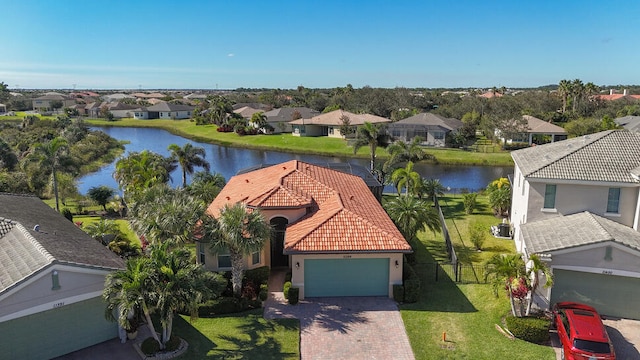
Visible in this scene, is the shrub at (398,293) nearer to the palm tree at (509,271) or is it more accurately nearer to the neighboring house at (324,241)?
the neighboring house at (324,241)

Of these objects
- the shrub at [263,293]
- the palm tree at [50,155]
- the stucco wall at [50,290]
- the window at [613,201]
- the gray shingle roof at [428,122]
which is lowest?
the shrub at [263,293]

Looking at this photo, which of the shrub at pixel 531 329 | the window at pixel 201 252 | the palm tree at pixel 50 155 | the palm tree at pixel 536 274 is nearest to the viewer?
the shrub at pixel 531 329

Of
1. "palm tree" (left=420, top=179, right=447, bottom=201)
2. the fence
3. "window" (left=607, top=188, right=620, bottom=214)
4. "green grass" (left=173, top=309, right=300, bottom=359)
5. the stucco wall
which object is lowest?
"green grass" (left=173, top=309, right=300, bottom=359)

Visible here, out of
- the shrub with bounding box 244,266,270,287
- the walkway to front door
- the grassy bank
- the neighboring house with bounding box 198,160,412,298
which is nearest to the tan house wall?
the neighboring house with bounding box 198,160,412,298

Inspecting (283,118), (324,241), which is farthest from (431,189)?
(283,118)

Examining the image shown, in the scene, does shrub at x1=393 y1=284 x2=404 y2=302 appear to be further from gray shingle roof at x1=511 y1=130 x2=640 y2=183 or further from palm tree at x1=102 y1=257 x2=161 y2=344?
palm tree at x1=102 y1=257 x2=161 y2=344

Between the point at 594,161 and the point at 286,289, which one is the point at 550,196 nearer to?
the point at 594,161

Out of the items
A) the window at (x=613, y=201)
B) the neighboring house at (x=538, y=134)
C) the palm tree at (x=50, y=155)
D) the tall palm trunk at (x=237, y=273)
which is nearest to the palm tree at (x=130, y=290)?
the tall palm trunk at (x=237, y=273)
